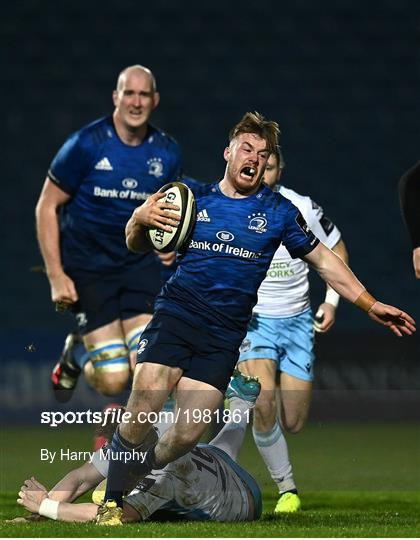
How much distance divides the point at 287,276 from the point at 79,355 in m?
2.05

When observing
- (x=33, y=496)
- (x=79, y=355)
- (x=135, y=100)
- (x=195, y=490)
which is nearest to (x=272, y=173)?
(x=135, y=100)

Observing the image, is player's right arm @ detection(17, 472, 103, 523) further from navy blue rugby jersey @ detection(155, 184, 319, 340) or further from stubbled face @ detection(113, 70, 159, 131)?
stubbled face @ detection(113, 70, 159, 131)

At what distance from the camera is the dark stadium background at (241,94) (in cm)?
1505

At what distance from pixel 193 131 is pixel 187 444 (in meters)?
10.7

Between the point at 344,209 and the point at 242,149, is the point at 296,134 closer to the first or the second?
the point at 344,209

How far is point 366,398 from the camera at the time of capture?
12.2 metres

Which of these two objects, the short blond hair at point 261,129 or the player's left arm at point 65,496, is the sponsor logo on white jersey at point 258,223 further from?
the player's left arm at point 65,496

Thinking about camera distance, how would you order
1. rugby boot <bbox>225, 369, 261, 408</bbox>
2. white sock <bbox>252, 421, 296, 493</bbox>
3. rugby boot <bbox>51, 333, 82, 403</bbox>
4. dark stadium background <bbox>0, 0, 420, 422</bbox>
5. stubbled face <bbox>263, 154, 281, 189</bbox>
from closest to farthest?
rugby boot <bbox>225, 369, 261, 408</bbox>, stubbled face <bbox>263, 154, 281, 189</bbox>, white sock <bbox>252, 421, 296, 493</bbox>, rugby boot <bbox>51, 333, 82, 403</bbox>, dark stadium background <bbox>0, 0, 420, 422</bbox>

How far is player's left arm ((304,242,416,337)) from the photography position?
519 centimetres

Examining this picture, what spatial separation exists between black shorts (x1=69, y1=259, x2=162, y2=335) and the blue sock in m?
0.81

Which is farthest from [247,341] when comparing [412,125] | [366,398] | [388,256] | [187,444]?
[412,125]

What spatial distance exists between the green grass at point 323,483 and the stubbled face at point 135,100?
6.34ft

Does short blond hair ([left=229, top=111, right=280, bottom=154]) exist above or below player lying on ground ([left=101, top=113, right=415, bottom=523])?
above

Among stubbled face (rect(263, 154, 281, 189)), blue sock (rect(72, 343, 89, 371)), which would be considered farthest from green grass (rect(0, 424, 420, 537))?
stubbled face (rect(263, 154, 281, 189))
